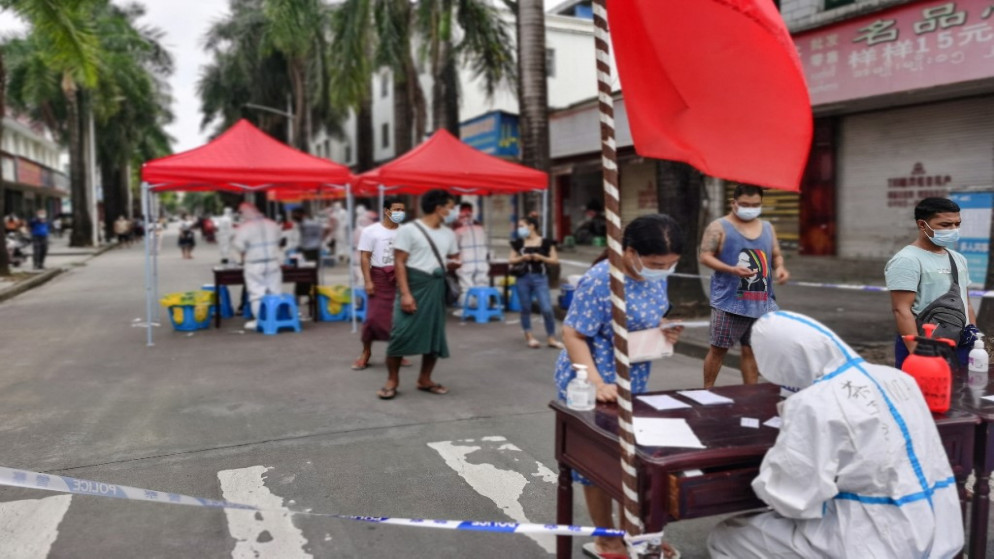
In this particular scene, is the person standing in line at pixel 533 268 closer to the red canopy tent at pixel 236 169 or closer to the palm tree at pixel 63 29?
the red canopy tent at pixel 236 169

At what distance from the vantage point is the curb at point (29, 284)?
47.7 ft

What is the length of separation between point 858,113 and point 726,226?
35.9 feet

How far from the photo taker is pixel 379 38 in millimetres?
19438

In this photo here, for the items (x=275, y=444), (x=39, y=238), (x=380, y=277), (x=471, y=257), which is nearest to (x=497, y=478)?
(x=275, y=444)

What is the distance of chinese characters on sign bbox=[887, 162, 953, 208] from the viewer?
13.3m

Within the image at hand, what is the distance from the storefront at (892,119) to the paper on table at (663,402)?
10.4m

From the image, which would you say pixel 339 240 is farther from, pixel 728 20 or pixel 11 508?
pixel 728 20

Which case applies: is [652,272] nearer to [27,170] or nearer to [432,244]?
[432,244]

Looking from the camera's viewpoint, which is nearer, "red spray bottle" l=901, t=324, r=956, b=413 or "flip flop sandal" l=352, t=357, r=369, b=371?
"red spray bottle" l=901, t=324, r=956, b=413

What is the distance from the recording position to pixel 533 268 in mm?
8875

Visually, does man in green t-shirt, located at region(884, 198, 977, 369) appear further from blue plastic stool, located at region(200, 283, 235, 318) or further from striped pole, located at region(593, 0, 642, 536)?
blue plastic stool, located at region(200, 283, 235, 318)

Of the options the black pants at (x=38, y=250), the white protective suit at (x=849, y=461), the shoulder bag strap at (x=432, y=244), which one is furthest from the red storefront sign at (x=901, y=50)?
the black pants at (x=38, y=250)

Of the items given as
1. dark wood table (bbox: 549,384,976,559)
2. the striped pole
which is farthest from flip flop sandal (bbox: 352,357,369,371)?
the striped pole

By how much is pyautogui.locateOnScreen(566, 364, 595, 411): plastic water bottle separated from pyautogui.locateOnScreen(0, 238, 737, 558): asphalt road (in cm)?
102
